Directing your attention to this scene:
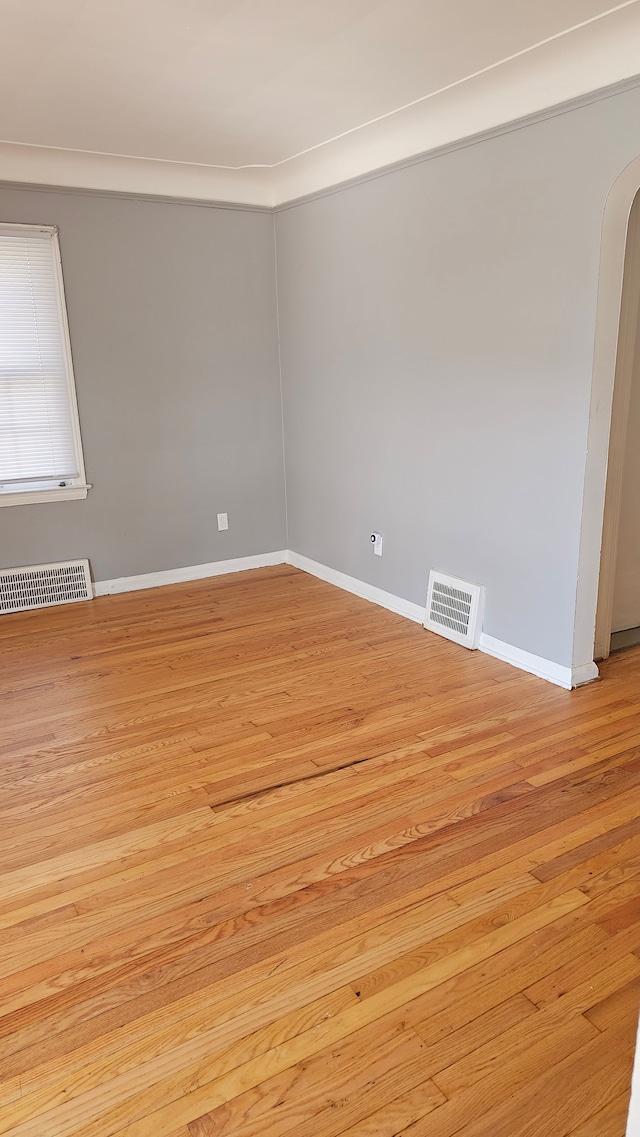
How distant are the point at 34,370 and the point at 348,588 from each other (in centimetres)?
221

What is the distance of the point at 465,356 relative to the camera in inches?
135

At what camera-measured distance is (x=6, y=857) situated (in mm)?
2207

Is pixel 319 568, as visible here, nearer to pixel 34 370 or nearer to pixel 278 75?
pixel 34 370

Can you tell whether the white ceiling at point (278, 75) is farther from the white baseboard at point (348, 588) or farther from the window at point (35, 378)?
the white baseboard at point (348, 588)

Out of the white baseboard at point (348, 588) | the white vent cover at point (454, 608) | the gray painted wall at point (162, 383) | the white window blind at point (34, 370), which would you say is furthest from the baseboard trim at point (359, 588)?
the white window blind at point (34, 370)

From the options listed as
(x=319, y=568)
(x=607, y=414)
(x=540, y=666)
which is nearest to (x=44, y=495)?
(x=319, y=568)

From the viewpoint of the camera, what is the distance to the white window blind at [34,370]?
4.02 metres

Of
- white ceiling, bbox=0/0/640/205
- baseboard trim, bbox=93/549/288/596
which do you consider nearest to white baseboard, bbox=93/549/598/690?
baseboard trim, bbox=93/549/288/596

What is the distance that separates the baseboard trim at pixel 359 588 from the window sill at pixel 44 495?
148 cm

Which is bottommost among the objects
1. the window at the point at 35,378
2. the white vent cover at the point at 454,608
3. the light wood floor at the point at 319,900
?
the light wood floor at the point at 319,900

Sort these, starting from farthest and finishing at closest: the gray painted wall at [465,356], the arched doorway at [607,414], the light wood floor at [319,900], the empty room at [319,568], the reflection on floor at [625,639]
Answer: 1. the reflection on floor at [625,639]
2. the gray painted wall at [465,356]
3. the arched doorway at [607,414]
4. the empty room at [319,568]
5. the light wood floor at [319,900]

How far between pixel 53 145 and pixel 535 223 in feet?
8.12

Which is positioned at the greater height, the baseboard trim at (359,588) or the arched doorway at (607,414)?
the arched doorway at (607,414)

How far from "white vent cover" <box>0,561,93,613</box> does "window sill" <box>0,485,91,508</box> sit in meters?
0.39
